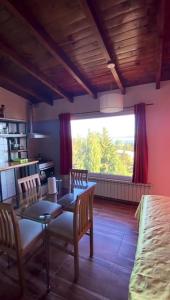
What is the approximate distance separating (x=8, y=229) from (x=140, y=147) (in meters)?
2.68

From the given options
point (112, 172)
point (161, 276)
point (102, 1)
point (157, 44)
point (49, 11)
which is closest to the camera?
point (161, 276)

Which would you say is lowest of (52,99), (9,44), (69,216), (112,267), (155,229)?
(112,267)

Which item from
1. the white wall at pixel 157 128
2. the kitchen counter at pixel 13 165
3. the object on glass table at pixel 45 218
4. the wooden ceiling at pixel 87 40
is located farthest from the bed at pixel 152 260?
the kitchen counter at pixel 13 165

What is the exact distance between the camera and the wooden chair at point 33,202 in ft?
6.47

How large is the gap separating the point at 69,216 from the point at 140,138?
2112 mm

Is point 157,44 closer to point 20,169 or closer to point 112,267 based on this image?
point 112,267

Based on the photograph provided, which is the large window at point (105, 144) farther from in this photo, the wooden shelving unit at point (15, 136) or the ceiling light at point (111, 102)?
the wooden shelving unit at point (15, 136)

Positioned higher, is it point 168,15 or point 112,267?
point 168,15

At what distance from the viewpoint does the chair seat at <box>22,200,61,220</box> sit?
1921 millimetres

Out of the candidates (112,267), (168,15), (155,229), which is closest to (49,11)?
(168,15)

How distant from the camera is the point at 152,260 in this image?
1078mm

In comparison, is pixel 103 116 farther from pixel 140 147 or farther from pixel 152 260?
pixel 152 260

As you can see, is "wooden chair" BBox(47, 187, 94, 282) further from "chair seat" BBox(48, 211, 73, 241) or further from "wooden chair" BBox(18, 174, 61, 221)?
"wooden chair" BBox(18, 174, 61, 221)

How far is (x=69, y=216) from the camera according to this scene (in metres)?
2.02
